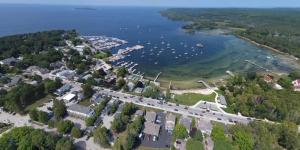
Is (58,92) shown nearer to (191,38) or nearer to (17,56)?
(17,56)

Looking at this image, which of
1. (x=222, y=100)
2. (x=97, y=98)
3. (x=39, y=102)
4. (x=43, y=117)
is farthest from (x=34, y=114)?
(x=222, y=100)

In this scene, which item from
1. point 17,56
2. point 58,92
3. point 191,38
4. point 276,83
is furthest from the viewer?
point 191,38

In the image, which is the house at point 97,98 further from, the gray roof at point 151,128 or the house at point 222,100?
the house at point 222,100

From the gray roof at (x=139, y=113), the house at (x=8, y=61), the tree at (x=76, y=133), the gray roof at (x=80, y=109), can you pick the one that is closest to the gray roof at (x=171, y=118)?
the gray roof at (x=139, y=113)

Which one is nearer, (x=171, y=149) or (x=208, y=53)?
(x=171, y=149)

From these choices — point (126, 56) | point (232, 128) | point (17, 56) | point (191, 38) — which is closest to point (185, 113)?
point (232, 128)
